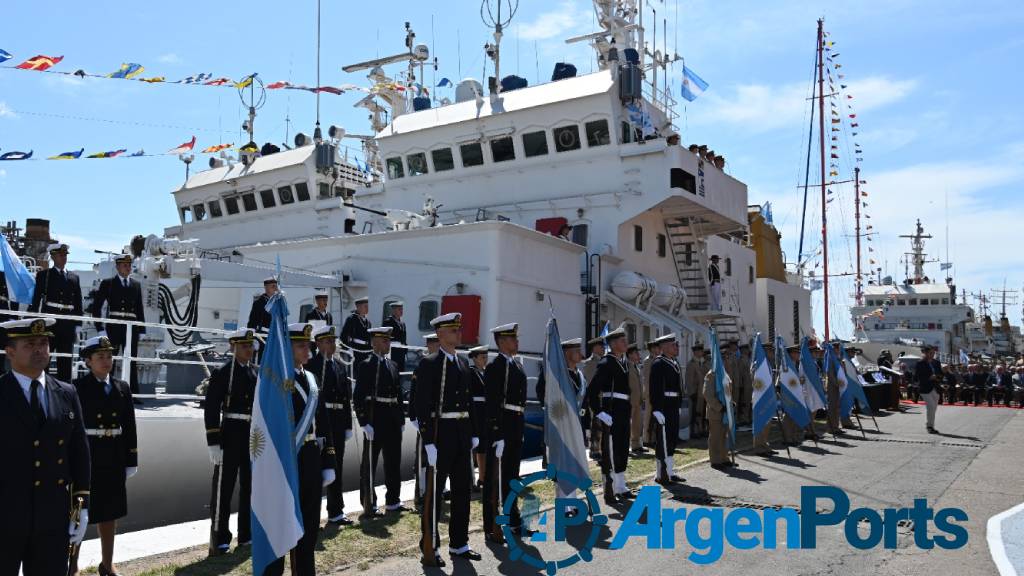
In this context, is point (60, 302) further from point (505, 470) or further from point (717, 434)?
point (717, 434)

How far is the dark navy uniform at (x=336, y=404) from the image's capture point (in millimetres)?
7850

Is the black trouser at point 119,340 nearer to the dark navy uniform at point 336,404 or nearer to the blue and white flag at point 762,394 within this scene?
the dark navy uniform at point 336,404

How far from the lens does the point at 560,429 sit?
8031 mm

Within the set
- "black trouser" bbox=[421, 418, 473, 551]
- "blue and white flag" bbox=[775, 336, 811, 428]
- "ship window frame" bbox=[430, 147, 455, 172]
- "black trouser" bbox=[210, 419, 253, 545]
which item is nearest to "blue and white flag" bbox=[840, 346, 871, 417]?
"blue and white flag" bbox=[775, 336, 811, 428]

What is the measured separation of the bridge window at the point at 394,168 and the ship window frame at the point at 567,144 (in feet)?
15.4

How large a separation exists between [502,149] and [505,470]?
14113 millimetres

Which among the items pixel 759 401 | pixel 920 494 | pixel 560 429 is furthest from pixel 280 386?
pixel 759 401

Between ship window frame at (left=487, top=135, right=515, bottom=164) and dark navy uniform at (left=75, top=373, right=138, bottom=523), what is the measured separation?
51.8 feet

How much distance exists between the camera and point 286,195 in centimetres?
2425

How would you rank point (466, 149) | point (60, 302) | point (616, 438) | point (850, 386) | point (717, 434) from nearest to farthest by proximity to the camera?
1. point (60, 302)
2. point (616, 438)
3. point (717, 434)
4. point (850, 386)
5. point (466, 149)

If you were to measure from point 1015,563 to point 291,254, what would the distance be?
15.7 metres

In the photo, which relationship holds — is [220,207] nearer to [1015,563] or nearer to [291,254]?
[291,254]

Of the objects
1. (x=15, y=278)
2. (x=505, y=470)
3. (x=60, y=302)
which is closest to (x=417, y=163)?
(x=15, y=278)

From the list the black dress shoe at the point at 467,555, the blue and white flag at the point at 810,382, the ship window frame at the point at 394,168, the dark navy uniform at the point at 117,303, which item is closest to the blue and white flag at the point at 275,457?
the black dress shoe at the point at 467,555
